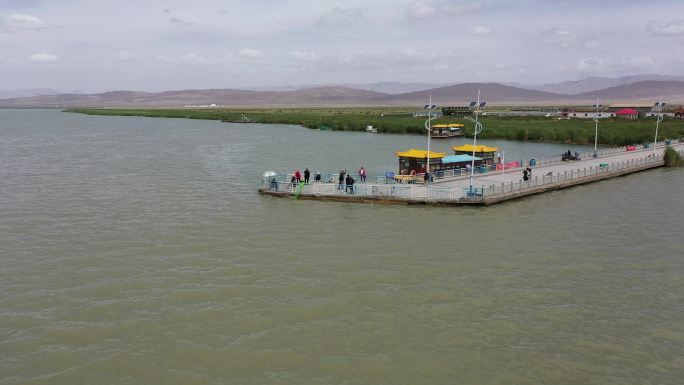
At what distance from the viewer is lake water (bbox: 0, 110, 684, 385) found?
41.3 ft

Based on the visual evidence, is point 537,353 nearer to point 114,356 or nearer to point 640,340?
point 640,340

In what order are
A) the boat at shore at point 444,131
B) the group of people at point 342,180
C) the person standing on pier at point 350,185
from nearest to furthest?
1. the person standing on pier at point 350,185
2. the group of people at point 342,180
3. the boat at shore at point 444,131

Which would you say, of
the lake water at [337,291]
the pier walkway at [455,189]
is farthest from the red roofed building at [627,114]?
the lake water at [337,291]

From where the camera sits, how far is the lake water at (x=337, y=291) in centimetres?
1260

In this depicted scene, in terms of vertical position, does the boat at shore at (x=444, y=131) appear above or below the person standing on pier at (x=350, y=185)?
above

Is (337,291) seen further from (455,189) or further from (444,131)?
(444,131)

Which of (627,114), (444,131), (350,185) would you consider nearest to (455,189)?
(350,185)

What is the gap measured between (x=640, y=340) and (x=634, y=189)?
24.5 metres

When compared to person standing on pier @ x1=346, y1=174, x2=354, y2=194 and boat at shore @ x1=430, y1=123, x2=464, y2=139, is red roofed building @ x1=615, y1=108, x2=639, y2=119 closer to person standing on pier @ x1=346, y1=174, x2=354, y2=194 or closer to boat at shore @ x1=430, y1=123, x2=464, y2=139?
boat at shore @ x1=430, y1=123, x2=464, y2=139

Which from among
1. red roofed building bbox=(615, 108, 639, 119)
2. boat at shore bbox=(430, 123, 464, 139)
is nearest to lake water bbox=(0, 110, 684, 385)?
boat at shore bbox=(430, 123, 464, 139)

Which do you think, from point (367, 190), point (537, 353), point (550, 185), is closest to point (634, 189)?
point (550, 185)

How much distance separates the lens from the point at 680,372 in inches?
481

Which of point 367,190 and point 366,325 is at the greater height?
point 367,190

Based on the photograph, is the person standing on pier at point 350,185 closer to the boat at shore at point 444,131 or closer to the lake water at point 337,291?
the lake water at point 337,291
